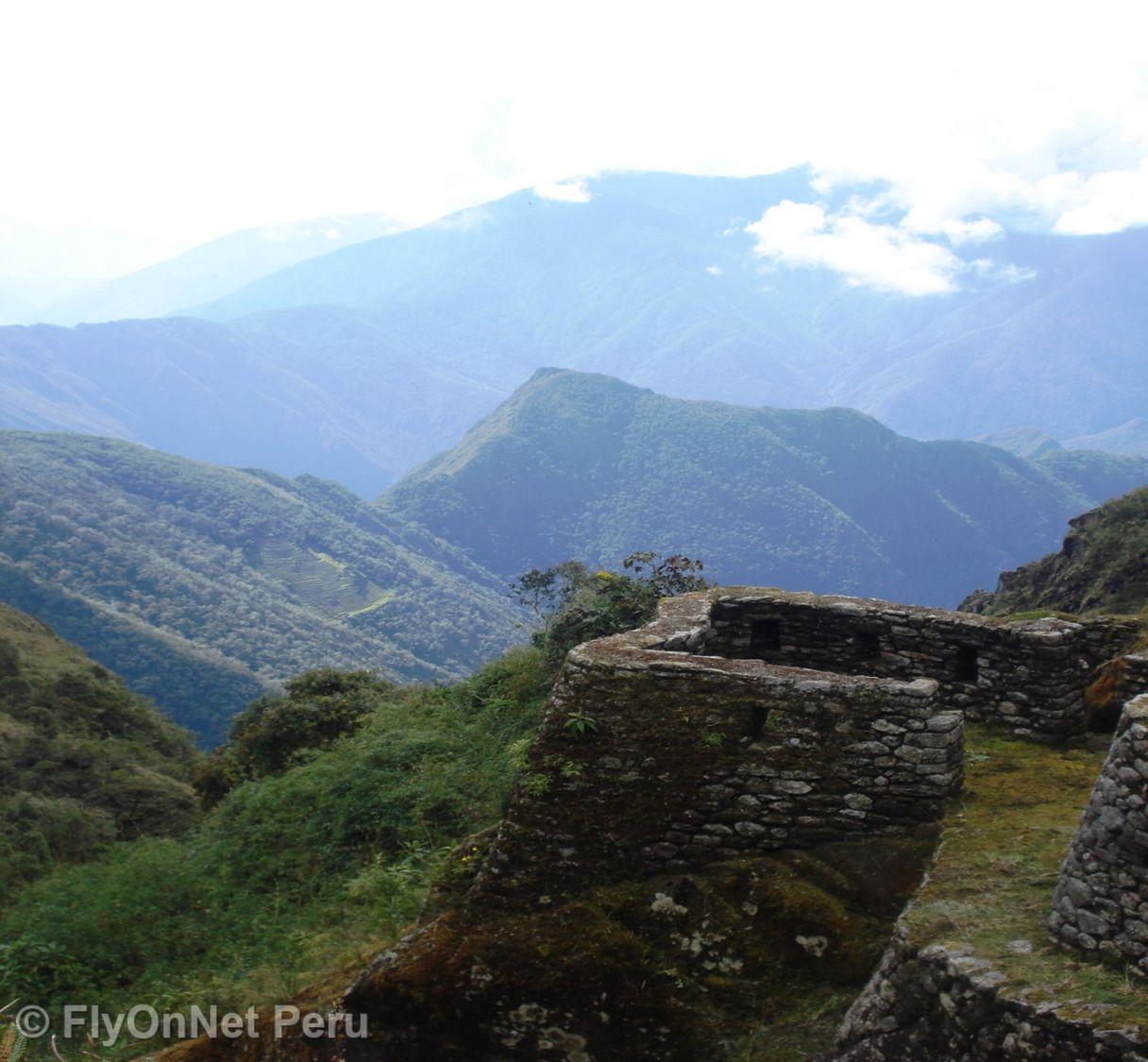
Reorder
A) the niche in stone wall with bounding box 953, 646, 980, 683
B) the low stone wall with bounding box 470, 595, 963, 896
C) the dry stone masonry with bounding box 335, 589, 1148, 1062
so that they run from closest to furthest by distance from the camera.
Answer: the dry stone masonry with bounding box 335, 589, 1148, 1062
the low stone wall with bounding box 470, 595, 963, 896
the niche in stone wall with bounding box 953, 646, 980, 683

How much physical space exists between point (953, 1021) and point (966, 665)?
14.3 feet

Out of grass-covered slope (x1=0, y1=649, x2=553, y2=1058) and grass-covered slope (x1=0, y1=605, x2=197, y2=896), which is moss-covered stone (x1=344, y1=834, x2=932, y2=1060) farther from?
grass-covered slope (x1=0, y1=605, x2=197, y2=896)

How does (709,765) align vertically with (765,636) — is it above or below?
below

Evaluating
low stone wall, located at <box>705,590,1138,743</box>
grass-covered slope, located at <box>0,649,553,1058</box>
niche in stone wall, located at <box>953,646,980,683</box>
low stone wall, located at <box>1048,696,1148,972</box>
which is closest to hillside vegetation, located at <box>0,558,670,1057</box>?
grass-covered slope, located at <box>0,649,553,1058</box>

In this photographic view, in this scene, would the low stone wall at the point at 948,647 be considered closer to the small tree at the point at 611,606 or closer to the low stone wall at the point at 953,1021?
the low stone wall at the point at 953,1021

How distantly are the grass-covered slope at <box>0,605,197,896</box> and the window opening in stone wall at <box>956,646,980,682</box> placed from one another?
1282 centimetres

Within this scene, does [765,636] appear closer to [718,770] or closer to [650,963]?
[718,770]

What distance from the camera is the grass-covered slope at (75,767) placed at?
1691 cm

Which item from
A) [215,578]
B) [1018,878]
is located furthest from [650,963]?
[215,578]

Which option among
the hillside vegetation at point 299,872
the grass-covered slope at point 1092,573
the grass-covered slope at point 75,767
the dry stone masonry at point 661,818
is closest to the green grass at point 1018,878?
the dry stone masonry at point 661,818

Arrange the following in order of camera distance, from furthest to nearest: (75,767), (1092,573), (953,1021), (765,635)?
1. (1092,573)
2. (75,767)
3. (765,635)
4. (953,1021)

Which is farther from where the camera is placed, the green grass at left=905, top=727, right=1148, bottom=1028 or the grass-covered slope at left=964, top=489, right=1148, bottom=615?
the grass-covered slope at left=964, top=489, right=1148, bottom=615

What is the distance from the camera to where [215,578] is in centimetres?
14150

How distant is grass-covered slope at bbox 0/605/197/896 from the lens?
16906 millimetres
